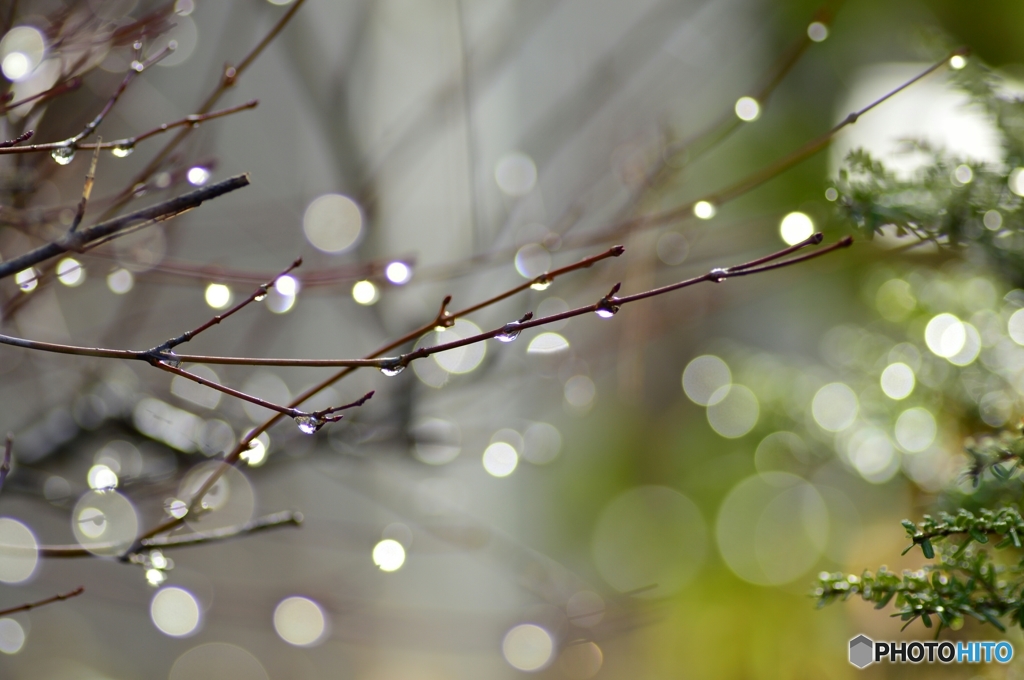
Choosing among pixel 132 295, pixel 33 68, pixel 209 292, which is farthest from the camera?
pixel 132 295

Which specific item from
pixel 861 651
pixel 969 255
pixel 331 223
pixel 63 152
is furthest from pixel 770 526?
pixel 63 152

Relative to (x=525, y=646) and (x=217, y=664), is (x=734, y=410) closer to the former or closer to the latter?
(x=525, y=646)

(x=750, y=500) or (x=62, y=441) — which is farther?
(x=750, y=500)

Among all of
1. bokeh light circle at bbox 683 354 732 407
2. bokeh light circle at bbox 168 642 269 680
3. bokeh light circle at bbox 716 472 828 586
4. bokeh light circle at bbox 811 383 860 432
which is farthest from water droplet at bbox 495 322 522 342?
bokeh light circle at bbox 168 642 269 680

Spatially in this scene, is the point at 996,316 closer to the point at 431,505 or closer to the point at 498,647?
the point at 431,505

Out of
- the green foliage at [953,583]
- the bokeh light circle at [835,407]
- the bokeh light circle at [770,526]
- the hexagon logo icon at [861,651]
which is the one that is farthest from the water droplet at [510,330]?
the bokeh light circle at [770,526]

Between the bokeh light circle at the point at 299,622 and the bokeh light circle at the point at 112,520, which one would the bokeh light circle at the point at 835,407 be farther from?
Answer: the bokeh light circle at the point at 299,622

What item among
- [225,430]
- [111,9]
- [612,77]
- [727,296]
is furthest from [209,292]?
[727,296]
